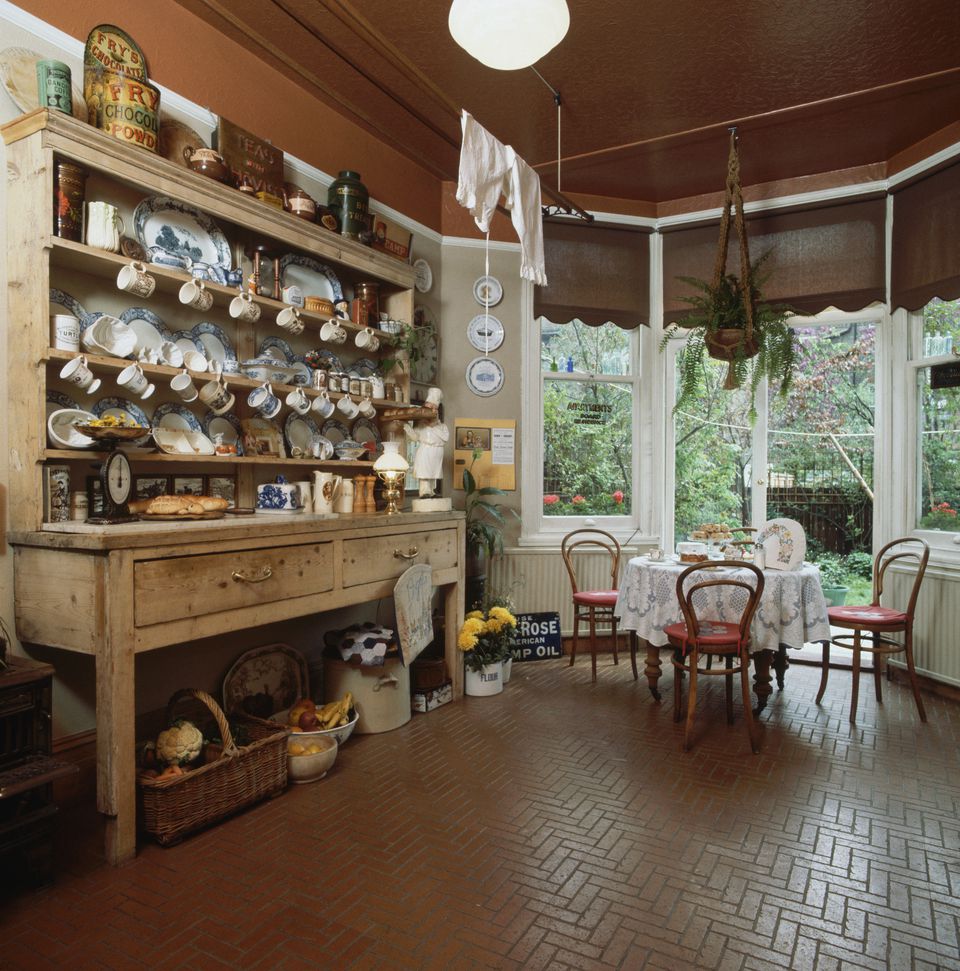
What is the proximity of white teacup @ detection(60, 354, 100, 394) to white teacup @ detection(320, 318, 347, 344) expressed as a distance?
4.22 ft

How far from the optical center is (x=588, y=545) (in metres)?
5.24

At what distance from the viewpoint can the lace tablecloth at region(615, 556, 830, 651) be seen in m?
3.54

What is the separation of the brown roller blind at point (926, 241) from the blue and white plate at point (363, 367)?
11.2 ft

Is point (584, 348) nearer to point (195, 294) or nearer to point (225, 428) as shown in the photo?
point (225, 428)

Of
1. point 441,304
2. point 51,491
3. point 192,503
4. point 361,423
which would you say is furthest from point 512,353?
point 51,491

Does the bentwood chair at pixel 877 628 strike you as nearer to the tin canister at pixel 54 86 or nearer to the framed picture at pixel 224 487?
the framed picture at pixel 224 487

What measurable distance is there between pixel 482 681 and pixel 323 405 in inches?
70.4

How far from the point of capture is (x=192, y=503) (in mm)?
2709

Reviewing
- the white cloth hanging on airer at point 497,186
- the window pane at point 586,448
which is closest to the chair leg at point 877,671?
the window pane at point 586,448

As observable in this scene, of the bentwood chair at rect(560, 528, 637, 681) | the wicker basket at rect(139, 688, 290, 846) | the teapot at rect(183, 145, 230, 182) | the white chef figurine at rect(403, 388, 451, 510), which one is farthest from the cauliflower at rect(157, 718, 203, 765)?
the bentwood chair at rect(560, 528, 637, 681)

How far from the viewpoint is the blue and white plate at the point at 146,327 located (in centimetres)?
284

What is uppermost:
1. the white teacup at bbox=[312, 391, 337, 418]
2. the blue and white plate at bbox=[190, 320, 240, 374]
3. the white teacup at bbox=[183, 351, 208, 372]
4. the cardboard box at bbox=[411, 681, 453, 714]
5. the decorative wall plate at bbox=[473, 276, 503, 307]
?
the decorative wall plate at bbox=[473, 276, 503, 307]

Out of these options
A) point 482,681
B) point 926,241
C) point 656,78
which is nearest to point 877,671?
point 482,681

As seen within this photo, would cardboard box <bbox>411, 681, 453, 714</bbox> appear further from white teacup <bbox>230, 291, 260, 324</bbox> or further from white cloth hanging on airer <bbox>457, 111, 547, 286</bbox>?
white cloth hanging on airer <bbox>457, 111, 547, 286</bbox>
